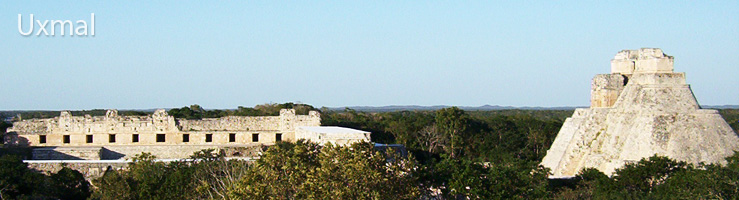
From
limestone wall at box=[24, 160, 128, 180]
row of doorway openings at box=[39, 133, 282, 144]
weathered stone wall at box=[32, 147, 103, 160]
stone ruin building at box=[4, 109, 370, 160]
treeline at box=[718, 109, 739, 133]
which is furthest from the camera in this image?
treeline at box=[718, 109, 739, 133]

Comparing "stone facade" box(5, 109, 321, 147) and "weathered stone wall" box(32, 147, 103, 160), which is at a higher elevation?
"stone facade" box(5, 109, 321, 147)

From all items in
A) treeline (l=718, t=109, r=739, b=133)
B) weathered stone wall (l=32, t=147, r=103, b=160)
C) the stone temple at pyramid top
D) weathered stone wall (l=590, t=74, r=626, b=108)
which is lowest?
weathered stone wall (l=32, t=147, r=103, b=160)

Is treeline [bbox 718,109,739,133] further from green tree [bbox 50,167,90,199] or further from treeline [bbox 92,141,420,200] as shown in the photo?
green tree [bbox 50,167,90,199]

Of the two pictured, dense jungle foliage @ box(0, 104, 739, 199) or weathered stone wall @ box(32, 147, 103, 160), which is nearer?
dense jungle foliage @ box(0, 104, 739, 199)

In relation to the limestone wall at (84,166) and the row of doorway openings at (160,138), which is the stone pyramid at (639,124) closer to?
the row of doorway openings at (160,138)

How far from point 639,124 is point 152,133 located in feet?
46.6

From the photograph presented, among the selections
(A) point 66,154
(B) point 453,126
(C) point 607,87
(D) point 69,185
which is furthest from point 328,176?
(B) point 453,126

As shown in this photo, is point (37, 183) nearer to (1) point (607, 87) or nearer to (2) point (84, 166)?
(2) point (84, 166)

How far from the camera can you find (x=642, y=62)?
22.4 meters

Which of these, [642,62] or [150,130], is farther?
[150,130]

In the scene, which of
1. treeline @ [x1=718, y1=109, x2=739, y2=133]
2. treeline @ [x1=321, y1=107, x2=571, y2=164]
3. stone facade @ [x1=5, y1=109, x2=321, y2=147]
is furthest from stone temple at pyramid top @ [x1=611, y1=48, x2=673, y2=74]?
stone facade @ [x1=5, y1=109, x2=321, y2=147]

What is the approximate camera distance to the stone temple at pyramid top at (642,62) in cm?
2173

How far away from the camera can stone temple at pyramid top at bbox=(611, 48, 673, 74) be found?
21.7m

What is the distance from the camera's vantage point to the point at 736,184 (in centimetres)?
1614
